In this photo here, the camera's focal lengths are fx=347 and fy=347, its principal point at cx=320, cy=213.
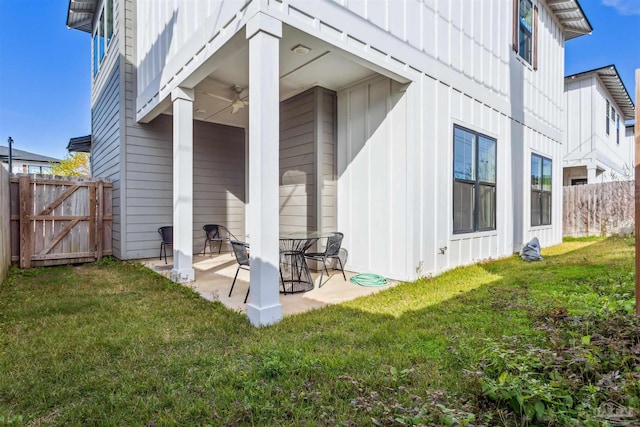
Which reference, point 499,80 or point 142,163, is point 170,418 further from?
point 499,80

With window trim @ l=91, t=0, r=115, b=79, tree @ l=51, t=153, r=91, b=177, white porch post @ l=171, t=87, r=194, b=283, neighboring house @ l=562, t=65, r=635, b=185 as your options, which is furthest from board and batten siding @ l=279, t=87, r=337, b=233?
tree @ l=51, t=153, r=91, b=177

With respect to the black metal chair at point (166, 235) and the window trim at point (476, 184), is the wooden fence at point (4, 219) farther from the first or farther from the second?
the window trim at point (476, 184)

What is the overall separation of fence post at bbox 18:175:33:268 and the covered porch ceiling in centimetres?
274

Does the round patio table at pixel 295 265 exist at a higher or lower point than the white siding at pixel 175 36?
lower

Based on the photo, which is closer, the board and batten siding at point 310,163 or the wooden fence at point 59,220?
the board and batten siding at point 310,163

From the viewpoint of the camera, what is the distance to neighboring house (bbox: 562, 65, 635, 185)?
1255 centimetres

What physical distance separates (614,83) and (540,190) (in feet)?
30.7

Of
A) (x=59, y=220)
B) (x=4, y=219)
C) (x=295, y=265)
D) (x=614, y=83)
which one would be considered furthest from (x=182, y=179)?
(x=614, y=83)

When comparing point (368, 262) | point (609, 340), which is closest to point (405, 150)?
point (368, 262)

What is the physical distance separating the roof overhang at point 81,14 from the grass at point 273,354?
320 inches

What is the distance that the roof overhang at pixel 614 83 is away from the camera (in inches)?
487

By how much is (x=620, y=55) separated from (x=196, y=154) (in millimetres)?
17706

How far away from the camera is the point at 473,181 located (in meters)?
5.73

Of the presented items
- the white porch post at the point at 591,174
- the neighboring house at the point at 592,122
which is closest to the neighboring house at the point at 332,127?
the neighboring house at the point at 592,122
